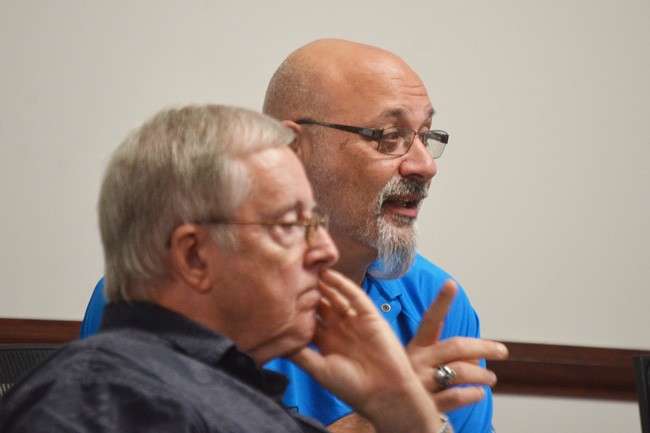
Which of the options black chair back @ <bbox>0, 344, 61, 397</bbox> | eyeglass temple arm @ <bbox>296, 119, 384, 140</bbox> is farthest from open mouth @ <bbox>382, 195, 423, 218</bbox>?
black chair back @ <bbox>0, 344, 61, 397</bbox>

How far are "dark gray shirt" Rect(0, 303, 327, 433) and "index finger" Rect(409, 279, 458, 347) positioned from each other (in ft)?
1.18

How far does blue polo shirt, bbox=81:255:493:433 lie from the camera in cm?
168

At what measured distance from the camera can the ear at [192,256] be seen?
1.12m

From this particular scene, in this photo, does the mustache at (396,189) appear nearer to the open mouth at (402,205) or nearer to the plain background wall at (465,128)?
the open mouth at (402,205)

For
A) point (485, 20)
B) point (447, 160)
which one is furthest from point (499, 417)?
point (485, 20)

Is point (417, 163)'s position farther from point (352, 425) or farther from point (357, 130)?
point (352, 425)

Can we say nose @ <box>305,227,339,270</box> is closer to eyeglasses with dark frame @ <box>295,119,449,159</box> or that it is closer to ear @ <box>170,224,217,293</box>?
ear @ <box>170,224,217,293</box>

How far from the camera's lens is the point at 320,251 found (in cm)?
122

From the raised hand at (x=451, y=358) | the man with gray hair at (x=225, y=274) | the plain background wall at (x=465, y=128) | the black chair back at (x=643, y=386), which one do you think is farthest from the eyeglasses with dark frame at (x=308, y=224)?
the plain background wall at (x=465, y=128)

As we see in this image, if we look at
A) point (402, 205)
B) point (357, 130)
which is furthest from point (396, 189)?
point (357, 130)

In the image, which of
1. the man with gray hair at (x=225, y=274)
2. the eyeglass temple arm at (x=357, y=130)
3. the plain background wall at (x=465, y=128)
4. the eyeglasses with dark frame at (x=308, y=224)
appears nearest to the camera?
the man with gray hair at (x=225, y=274)

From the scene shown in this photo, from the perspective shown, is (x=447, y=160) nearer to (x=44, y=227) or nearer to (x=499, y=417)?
(x=499, y=417)

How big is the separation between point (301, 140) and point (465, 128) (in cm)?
111

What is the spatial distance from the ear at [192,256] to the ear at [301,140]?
0.76m
